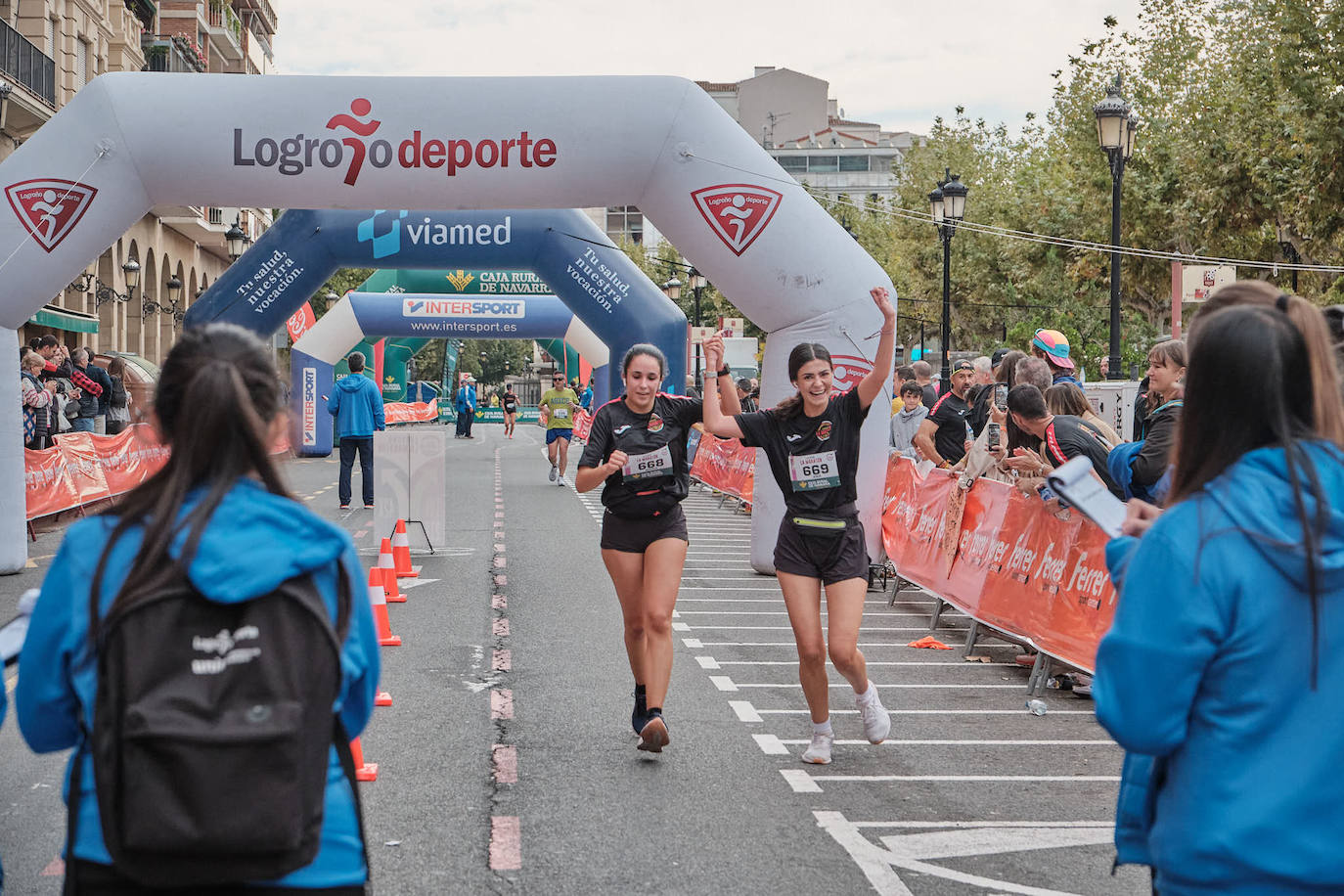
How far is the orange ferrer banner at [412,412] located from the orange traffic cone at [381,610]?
38883 mm

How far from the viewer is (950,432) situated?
1249 centimetres

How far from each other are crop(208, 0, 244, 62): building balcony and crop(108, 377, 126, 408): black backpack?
3924 cm

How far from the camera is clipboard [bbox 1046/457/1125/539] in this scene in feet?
8.23

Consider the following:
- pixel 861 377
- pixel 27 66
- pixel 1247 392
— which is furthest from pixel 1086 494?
pixel 27 66

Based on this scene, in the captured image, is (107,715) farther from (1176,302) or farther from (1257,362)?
(1176,302)

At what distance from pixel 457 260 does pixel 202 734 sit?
738 inches

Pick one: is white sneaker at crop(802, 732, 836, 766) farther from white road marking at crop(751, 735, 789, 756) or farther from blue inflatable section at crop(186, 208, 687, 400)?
blue inflatable section at crop(186, 208, 687, 400)

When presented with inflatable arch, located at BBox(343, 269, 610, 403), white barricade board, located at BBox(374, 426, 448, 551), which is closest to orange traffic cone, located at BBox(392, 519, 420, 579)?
white barricade board, located at BBox(374, 426, 448, 551)

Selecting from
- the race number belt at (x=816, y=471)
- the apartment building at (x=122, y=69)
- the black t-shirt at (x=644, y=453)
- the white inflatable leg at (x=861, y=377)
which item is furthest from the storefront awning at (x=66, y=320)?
the race number belt at (x=816, y=471)

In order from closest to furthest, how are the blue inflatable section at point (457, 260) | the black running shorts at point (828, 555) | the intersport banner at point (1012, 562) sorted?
the black running shorts at point (828, 555) < the intersport banner at point (1012, 562) < the blue inflatable section at point (457, 260)

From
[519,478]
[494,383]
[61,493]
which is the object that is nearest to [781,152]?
[494,383]

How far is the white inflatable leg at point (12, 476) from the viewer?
11586 millimetres

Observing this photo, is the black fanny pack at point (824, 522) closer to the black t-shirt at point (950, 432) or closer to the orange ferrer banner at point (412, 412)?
the black t-shirt at point (950, 432)

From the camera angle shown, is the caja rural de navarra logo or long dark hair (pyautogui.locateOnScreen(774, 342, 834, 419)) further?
the caja rural de navarra logo
